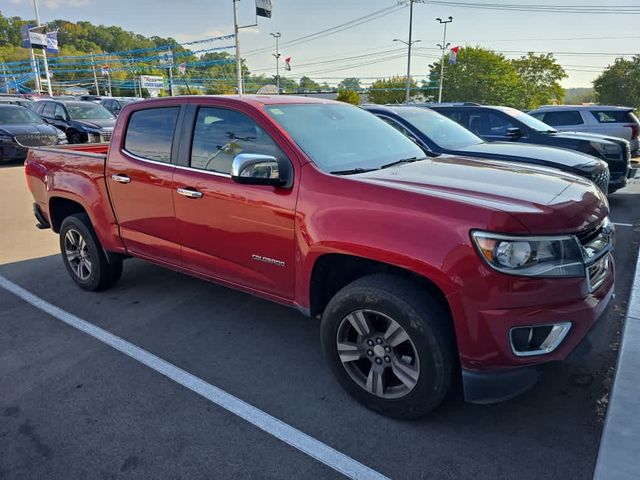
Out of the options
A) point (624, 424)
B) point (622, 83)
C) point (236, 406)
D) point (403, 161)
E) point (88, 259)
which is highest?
point (622, 83)

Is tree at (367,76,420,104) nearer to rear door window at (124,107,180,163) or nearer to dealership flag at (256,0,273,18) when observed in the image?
dealership flag at (256,0,273,18)

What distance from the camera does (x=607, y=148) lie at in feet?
25.7

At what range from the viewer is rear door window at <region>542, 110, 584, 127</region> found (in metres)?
11.8

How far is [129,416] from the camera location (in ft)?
8.91

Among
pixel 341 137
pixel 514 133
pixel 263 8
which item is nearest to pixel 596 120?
pixel 514 133

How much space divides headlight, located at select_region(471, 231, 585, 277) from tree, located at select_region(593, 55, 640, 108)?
195 feet

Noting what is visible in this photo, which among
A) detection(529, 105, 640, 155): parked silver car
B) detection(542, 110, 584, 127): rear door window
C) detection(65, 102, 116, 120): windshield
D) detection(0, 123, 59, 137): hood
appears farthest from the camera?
detection(65, 102, 116, 120): windshield

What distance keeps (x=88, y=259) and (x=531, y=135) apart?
7.11m

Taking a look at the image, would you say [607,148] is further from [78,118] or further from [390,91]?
[390,91]

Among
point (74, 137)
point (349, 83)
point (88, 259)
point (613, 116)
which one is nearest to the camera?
point (88, 259)

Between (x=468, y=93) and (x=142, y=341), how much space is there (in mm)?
67866

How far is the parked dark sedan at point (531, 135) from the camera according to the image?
7.84 metres

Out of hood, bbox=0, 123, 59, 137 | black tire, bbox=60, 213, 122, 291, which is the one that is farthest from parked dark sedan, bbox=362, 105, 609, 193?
hood, bbox=0, 123, 59, 137

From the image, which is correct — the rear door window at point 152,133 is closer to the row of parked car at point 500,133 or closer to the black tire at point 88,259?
the row of parked car at point 500,133
